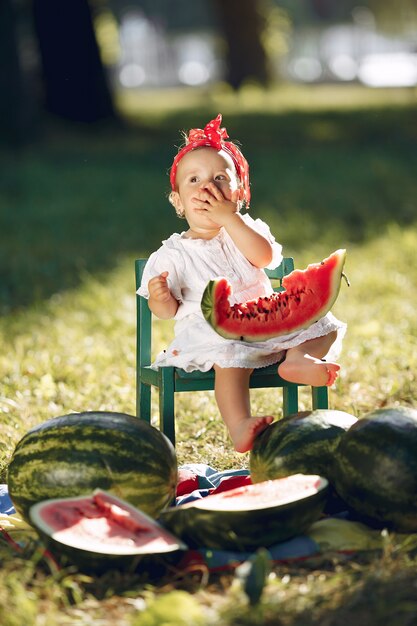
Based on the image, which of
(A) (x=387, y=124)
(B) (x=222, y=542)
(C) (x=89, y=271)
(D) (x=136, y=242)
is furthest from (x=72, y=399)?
(A) (x=387, y=124)

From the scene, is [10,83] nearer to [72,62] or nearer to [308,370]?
[72,62]

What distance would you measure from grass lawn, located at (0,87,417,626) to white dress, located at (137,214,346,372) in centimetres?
75

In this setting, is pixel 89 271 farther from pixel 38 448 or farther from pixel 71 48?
pixel 71 48

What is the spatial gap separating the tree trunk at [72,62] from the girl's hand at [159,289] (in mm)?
15459

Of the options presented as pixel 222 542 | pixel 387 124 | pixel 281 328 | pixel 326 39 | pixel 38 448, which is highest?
pixel 326 39

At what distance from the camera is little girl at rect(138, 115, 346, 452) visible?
4.13m

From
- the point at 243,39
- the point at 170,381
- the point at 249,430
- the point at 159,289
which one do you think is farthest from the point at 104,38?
the point at 249,430

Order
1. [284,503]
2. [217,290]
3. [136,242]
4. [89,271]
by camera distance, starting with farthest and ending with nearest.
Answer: [136,242]
[89,271]
[217,290]
[284,503]

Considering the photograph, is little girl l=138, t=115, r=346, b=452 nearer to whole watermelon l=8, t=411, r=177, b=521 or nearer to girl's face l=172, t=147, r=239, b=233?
girl's face l=172, t=147, r=239, b=233

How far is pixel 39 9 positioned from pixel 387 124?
21.6 ft

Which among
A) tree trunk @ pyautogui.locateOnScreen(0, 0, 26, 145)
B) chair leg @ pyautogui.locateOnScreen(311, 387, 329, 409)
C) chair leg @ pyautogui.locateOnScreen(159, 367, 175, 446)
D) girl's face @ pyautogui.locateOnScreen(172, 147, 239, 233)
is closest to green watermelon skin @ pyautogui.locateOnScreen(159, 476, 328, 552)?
chair leg @ pyautogui.locateOnScreen(159, 367, 175, 446)

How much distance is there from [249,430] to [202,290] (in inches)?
26.7

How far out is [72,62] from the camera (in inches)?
755

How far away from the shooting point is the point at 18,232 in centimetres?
1155
